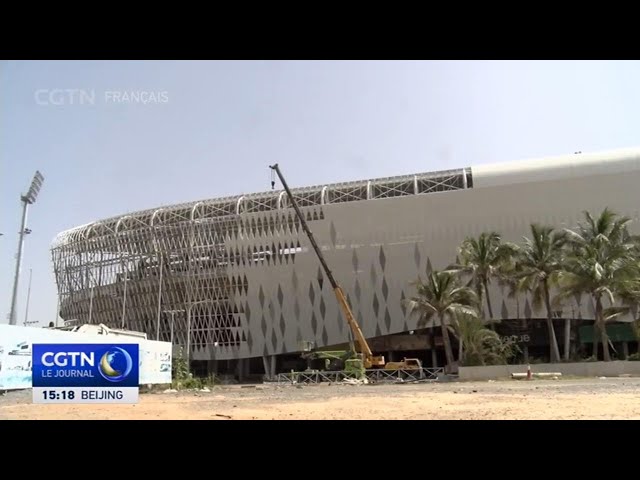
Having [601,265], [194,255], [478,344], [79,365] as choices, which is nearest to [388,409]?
[79,365]

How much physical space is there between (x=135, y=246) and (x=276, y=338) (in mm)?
21976

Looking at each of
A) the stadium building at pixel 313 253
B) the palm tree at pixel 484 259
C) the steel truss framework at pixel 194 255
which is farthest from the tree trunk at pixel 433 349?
the palm tree at pixel 484 259

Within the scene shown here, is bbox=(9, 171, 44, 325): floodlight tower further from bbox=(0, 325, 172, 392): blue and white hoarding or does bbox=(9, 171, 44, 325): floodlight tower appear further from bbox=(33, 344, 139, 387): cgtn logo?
bbox=(33, 344, 139, 387): cgtn logo

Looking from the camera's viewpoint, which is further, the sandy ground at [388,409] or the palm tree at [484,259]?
the palm tree at [484,259]

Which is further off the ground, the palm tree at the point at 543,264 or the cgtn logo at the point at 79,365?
the palm tree at the point at 543,264

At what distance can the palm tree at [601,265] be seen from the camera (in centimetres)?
3784

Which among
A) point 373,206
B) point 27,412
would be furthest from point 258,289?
point 27,412

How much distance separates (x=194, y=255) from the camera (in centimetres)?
6844

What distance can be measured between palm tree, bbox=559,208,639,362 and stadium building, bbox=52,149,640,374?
51.1 ft

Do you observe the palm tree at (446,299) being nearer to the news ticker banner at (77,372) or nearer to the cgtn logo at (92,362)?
the cgtn logo at (92,362)

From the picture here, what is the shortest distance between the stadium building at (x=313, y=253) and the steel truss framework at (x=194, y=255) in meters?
0.14

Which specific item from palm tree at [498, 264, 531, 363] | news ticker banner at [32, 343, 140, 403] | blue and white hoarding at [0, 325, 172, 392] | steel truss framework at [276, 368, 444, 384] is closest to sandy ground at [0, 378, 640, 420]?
blue and white hoarding at [0, 325, 172, 392]

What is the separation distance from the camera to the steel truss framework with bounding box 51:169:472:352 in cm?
6469

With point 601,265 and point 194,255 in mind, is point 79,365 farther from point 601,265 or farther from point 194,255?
point 194,255
